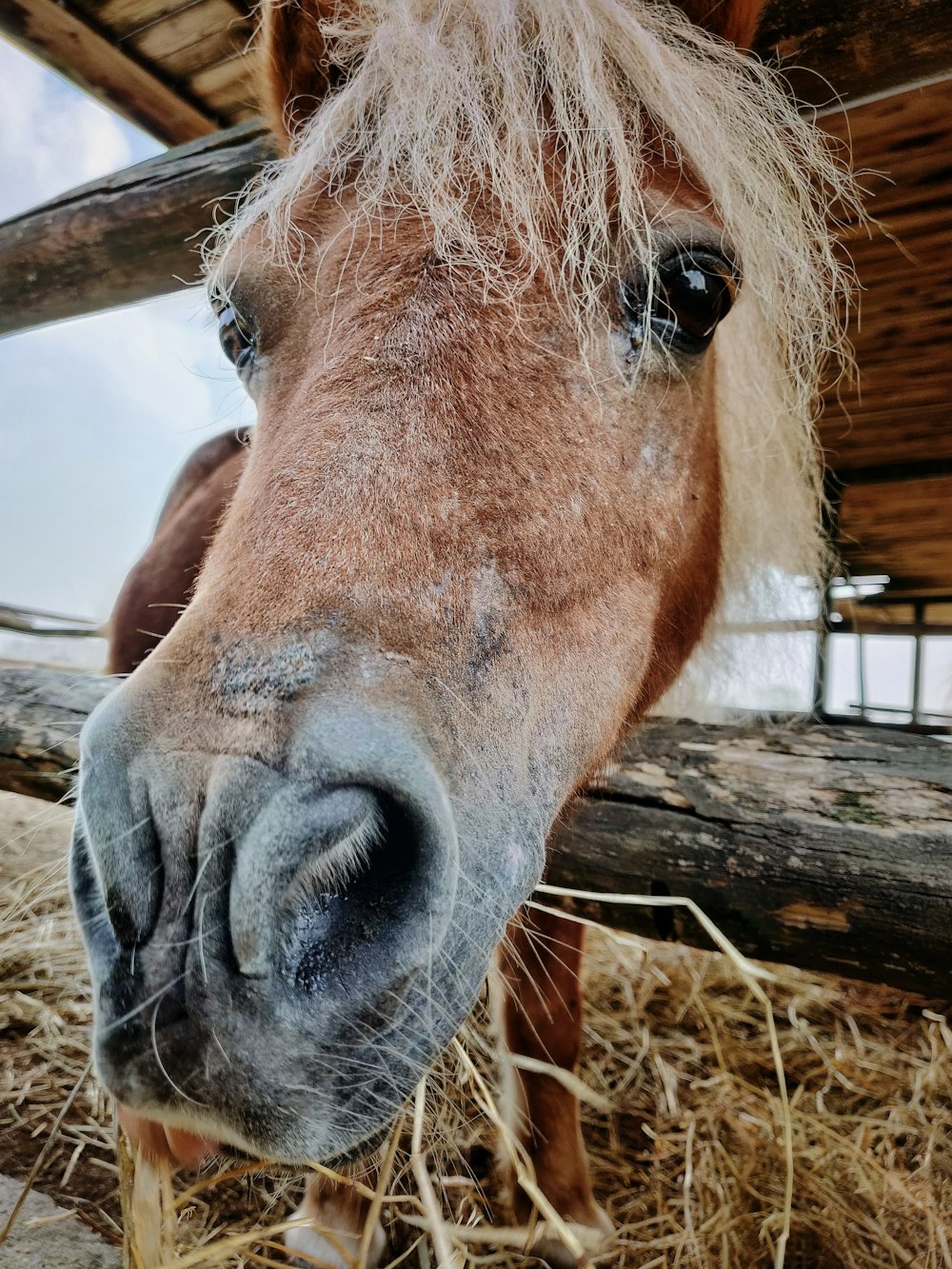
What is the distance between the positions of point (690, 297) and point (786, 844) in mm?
1007

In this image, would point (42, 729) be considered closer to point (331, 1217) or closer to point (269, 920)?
point (331, 1217)

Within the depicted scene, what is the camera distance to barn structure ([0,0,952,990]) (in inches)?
49.7

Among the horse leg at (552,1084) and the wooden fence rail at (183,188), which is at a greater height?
the wooden fence rail at (183,188)

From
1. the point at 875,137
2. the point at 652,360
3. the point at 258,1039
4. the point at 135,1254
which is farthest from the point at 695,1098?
the point at 875,137

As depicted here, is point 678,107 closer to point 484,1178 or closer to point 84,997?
point 484,1178

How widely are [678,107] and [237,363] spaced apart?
99 cm

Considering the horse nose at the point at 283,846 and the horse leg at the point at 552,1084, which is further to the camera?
the horse leg at the point at 552,1084

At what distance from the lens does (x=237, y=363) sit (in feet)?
5.11

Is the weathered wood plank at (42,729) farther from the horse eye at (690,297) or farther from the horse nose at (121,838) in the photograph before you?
the horse eye at (690,297)

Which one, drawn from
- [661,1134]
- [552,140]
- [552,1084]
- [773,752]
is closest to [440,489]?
[552,140]

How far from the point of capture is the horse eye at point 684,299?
4.01ft

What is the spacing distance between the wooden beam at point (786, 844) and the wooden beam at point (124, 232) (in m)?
1.69

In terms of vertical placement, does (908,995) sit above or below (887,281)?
below

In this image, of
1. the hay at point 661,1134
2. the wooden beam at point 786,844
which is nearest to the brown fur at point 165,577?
the hay at point 661,1134
